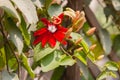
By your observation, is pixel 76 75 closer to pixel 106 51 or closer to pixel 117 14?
pixel 106 51

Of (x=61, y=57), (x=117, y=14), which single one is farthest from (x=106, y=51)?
(x=61, y=57)

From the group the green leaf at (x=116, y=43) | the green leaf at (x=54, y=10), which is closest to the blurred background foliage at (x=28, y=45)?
the green leaf at (x=54, y=10)

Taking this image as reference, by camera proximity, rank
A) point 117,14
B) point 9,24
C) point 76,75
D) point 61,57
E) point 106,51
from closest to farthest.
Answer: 1. point 9,24
2. point 61,57
3. point 76,75
4. point 106,51
5. point 117,14

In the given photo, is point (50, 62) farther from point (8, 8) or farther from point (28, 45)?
point (8, 8)

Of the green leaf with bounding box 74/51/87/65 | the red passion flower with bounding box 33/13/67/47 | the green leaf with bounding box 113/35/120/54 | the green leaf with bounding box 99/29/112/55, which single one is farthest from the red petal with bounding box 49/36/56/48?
the green leaf with bounding box 113/35/120/54

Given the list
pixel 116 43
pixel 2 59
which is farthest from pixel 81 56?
pixel 116 43

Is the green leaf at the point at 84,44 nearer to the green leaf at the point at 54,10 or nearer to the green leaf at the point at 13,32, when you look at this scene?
the green leaf at the point at 54,10
